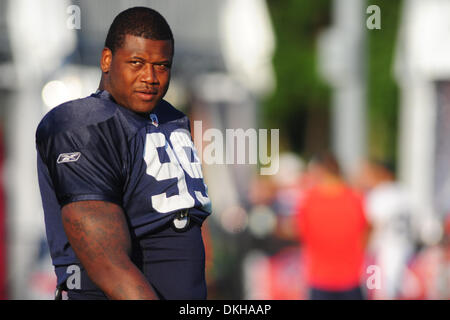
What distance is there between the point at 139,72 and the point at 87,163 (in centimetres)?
32

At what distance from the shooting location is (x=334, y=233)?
6.56 m

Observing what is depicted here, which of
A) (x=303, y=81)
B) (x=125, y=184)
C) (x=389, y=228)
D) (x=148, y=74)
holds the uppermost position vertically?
(x=148, y=74)

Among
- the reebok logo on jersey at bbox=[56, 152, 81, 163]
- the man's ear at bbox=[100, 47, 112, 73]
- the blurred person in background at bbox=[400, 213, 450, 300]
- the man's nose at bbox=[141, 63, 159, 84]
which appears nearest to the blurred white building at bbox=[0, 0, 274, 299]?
the man's ear at bbox=[100, 47, 112, 73]

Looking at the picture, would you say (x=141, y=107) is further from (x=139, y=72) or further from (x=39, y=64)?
(x=39, y=64)

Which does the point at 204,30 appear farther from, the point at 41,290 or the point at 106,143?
the point at 106,143

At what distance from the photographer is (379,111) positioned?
20.3 meters


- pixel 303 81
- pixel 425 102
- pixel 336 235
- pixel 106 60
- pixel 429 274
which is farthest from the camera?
pixel 303 81

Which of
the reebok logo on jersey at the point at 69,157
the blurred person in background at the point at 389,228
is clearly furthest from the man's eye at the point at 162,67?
the blurred person in background at the point at 389,228

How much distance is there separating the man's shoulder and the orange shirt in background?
4.61 m

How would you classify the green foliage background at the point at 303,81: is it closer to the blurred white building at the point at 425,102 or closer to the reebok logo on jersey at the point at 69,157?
the blurred white building at the point at 425,102

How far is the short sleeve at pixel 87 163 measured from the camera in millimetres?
2010

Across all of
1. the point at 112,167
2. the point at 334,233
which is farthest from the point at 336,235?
the point at 112,167

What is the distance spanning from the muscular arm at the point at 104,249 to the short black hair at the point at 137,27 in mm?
491

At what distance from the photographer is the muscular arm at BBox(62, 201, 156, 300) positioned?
77.7 inches
